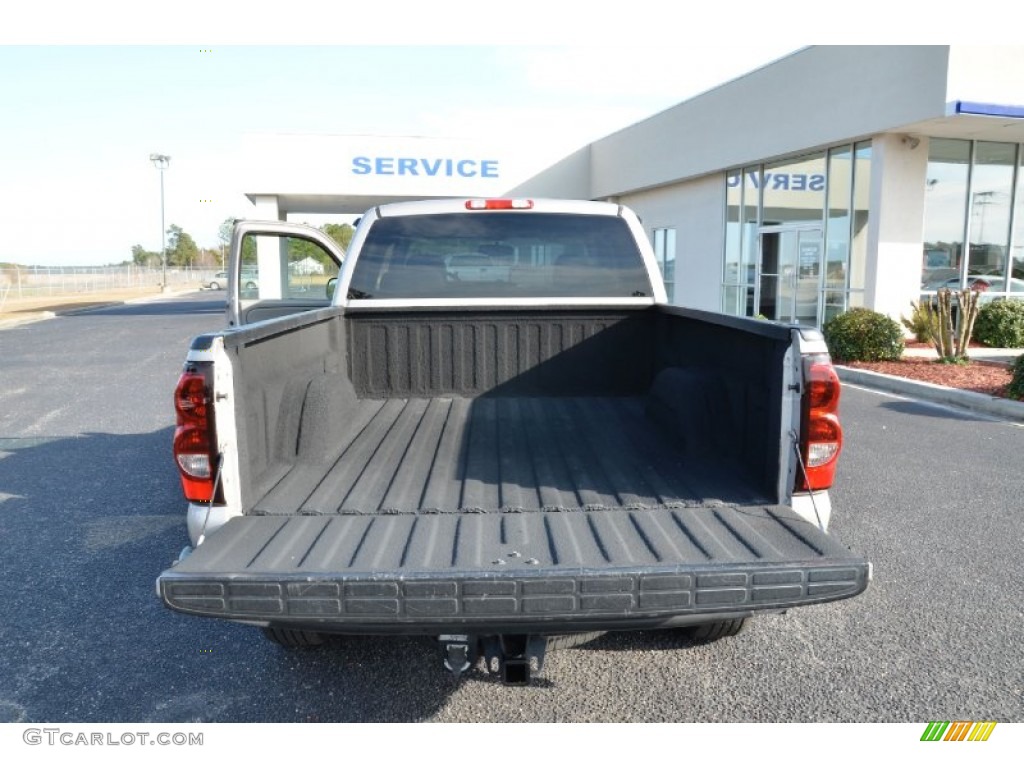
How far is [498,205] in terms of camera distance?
451 cm

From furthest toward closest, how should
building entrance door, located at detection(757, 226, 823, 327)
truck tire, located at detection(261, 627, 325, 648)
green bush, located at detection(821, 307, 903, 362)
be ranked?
building entrance door, located at detection(757, 226, 823, 327)
green bush, located at detection(821, 307, 903, 362)
truck tire, located at detection(261, 627, 325, 648)

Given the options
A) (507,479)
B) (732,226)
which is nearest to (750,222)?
(732,226)

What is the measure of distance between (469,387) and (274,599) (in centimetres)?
257

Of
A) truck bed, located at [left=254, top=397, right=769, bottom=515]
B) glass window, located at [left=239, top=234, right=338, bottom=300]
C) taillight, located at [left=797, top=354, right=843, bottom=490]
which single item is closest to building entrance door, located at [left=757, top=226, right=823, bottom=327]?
glass window, located at [left=239, top=234, right=338, bottom=300]

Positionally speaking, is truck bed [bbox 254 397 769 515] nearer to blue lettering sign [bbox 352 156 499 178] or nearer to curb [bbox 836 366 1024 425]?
curb [bbox 836 366 1024 425]

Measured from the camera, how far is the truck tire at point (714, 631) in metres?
3.20

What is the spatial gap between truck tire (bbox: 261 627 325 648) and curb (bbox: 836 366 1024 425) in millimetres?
8089

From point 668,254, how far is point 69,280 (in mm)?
47024

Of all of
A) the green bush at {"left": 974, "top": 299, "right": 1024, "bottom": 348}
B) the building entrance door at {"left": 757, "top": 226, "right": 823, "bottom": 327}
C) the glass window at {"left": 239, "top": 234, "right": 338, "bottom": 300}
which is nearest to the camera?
the glass window at {"left": 239, "top": 234, "right": 338, "bottom": 300}

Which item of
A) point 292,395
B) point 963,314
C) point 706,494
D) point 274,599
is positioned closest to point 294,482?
point 292,395

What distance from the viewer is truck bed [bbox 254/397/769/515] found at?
2.87 m

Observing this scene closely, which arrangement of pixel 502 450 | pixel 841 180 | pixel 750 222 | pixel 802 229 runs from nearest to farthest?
pixel 502 450 → pixel 841 180 → pixel 802 229 → pixel 750 222

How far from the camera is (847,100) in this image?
1344 cm

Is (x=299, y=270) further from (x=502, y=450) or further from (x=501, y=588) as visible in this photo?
(x=501, y=588)
